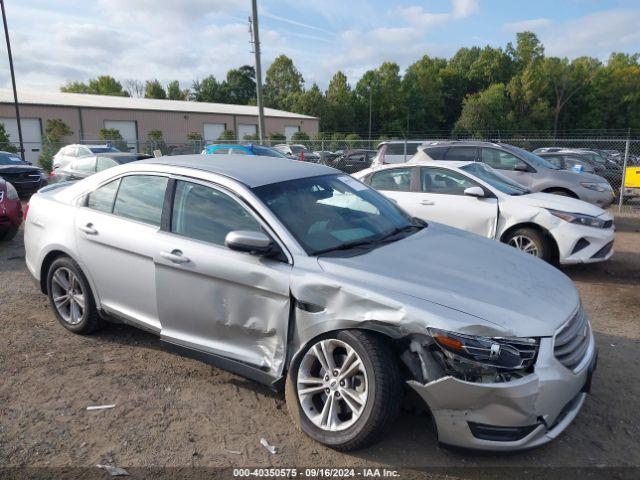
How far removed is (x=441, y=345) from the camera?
2688mm

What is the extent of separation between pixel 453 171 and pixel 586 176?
485cm

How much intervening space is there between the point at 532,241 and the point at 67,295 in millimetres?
5361

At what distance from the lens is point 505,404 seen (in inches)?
102

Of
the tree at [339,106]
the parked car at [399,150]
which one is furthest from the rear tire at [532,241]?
the tree at [339,106]

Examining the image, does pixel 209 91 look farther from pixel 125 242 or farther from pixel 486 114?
pixel 125 242

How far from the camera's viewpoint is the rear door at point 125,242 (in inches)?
151

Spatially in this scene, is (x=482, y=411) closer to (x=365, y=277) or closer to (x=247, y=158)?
(x=365, y=277)

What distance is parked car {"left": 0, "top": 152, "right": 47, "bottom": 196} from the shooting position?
45.2 feet

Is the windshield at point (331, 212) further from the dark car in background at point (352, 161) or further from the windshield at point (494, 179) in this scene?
the dark car in background at point (352, 161)

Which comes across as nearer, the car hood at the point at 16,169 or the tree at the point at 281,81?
the car hood at the point at 16,169

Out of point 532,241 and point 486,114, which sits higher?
point 486,114

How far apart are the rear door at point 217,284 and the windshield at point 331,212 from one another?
0.21m

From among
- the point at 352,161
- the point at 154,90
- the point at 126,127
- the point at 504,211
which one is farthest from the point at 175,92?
the point at 504,211

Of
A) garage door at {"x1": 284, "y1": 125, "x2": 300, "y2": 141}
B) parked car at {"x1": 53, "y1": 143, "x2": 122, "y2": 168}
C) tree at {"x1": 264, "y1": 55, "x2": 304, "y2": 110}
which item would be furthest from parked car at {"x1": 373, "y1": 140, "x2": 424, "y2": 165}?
tree at {"x1": 264, "y1": 55, "x2": 304, "y2": 110}
